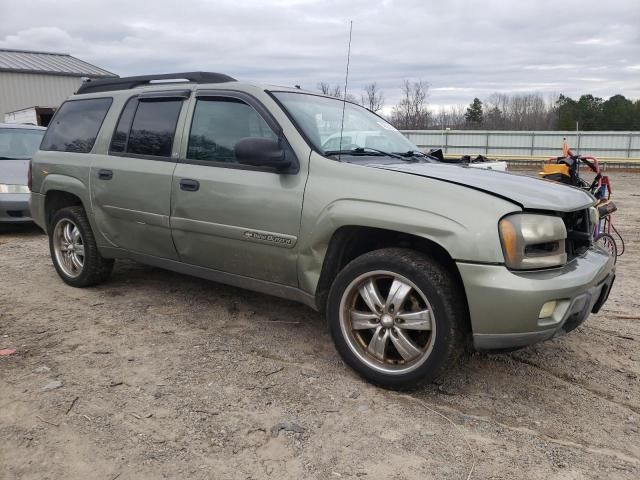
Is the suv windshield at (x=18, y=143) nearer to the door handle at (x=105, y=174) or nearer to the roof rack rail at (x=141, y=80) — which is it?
the roof rack rail at (x=141, y=80)

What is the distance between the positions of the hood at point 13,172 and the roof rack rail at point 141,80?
357cm

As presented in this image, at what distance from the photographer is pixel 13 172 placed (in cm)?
822

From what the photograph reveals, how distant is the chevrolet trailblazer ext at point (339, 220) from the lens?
9.30 ft

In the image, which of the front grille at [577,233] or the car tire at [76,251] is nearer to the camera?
the front grille at [577,233]

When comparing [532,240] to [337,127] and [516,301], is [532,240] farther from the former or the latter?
[337,127]

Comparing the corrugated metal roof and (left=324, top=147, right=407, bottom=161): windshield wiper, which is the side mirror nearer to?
(left=324, top=147, right=407, bottom=161): windshield wiper

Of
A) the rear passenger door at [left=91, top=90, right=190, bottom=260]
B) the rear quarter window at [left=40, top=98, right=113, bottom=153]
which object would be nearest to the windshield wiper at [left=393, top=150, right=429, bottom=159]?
the rear passenger door at [left=91, top=90, right=190, bottom=260]

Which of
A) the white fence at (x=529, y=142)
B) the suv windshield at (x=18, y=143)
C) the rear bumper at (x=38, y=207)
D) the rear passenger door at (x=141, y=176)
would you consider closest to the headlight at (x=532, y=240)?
the rear passenger door at (x=141, y=176)

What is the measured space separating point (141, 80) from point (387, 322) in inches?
122

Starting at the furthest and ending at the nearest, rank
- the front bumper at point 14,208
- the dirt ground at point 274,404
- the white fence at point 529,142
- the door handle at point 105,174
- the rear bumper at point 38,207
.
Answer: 1. the white fence at point 529,142
2. the front bumper at point 14,208
3. the rear bumper at point 38,207
4. the door handle at point 105,174
5. the dirt ground at point 274,404

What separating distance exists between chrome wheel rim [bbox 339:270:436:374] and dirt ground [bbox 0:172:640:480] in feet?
0.66

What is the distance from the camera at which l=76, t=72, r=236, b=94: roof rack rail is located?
163 inches

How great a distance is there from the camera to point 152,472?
2426 mm

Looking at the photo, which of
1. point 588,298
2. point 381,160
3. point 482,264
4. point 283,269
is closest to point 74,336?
point 283,269
